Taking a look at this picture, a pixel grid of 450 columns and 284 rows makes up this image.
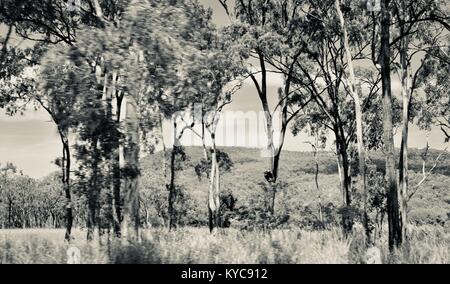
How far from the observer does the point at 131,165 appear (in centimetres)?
1163

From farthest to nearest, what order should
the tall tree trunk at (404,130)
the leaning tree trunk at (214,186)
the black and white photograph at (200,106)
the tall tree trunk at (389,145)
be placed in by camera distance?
the leaning tree trunk at (214,186)
the tall tree trunk at (404,130)
the tall tree trunk at (389,145)
the black and white photograph at (200,106)

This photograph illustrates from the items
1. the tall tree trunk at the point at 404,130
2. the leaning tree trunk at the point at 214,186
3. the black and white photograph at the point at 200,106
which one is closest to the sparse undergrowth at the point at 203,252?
the black and white photograph at the point at 200,106

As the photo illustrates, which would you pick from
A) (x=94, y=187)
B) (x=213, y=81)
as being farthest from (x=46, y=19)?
(x=94, y=187)

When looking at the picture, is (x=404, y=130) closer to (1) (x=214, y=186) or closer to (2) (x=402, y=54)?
(2) (x=402, y=54)

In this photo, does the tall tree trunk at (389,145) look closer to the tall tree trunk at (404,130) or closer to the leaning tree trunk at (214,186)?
the tall tree trunk at (404,130)

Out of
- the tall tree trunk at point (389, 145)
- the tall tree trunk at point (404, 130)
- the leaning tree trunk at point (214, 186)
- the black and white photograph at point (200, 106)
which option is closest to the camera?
the black and white photograph at point (200, 106)

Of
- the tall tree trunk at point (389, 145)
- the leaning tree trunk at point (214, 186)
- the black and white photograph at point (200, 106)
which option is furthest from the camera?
the leaning tree trunk at point (214, 186)

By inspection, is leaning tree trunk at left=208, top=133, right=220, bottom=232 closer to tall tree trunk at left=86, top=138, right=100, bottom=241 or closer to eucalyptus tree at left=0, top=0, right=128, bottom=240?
eucalyptus tree at left=0, top=0, right=128, bottom=240

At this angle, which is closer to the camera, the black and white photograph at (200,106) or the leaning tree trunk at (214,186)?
the black and white photograph at (200,106)

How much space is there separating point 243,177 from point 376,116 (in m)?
83.7

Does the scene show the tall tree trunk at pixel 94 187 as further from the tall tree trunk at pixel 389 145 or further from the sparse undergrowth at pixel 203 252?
the tall tree trunk at pixel 389 145

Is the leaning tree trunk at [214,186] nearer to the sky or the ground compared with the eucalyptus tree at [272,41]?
nearer to the ground

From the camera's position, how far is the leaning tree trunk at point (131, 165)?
33.5ft

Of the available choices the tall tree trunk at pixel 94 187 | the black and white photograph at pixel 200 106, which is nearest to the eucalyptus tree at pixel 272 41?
the black and white photograph at pixel 200 106
